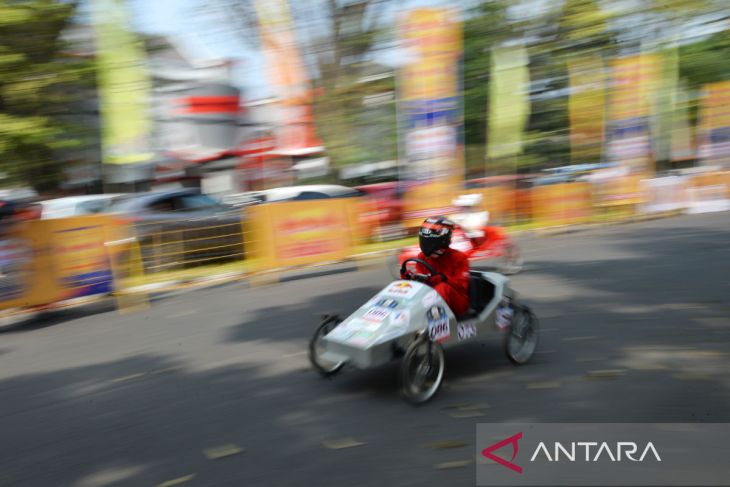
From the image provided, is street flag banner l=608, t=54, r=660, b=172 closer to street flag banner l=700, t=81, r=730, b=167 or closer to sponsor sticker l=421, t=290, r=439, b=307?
street flag banner l=700, t=81, r=730, b=167

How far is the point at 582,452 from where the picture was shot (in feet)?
13.9

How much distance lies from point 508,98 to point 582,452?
50.4 ft

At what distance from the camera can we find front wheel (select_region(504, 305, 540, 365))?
6.19 metres

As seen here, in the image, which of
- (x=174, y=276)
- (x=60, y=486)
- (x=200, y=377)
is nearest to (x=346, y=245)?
(x=174, y=276)

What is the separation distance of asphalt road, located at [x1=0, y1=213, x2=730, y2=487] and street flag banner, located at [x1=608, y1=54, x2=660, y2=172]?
1163cm

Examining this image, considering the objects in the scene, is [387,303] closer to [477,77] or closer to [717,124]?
[717,124]

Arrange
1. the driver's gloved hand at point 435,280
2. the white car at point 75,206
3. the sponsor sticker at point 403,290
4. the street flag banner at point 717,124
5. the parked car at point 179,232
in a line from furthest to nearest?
the street flag banner at point 717,124 → the white car at point 75,206 → the parked car at point 179,232 → the driver's gloved hand at point 435,280 → the sponsor sticker at point 403,290

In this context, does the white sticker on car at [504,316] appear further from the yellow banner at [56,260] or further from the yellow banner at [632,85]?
the yellow banner at [632,85]

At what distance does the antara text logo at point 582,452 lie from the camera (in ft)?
13.6

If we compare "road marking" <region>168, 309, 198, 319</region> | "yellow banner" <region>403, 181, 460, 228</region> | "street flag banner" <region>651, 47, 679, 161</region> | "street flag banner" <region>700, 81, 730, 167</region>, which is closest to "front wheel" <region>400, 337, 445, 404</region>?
"road marking" <region>168, 309, 198, 319</region>

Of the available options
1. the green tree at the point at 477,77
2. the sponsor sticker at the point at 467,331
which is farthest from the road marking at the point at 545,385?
the green tree at the point at 477,77

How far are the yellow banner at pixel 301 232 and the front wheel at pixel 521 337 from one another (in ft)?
19.2

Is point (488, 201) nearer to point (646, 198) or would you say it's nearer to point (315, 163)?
Answer: point (646, 198)

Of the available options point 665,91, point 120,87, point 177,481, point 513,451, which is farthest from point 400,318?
point 665,91
